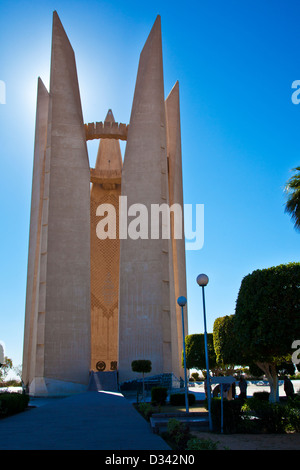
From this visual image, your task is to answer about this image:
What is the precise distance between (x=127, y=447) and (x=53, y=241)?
1940 cm

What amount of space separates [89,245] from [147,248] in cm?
340

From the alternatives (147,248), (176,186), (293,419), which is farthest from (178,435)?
(176,186)

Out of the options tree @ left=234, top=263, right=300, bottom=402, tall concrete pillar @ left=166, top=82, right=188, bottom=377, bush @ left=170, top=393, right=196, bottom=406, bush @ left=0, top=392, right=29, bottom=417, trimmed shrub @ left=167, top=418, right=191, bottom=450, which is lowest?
bush @ left=170, top=393, right=196, bottom=406

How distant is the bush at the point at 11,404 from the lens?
1061 centimetres

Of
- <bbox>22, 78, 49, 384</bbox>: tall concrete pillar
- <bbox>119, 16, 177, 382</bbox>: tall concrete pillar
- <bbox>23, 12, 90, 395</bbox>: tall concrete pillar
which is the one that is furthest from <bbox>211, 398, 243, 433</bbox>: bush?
<bbox>22, 78, 49, 384</bbox>: tall concrete pillar

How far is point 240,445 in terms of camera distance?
6523 millimetres

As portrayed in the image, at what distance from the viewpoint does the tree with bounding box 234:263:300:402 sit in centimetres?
964

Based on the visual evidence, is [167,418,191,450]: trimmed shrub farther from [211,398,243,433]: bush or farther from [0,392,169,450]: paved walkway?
[211,398,243,433]: bush

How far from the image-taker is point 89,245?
25250mm

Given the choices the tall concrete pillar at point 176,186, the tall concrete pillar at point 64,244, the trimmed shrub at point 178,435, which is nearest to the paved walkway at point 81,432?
the trimmed shrub at point 178,435

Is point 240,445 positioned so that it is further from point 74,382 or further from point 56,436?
point 74,382

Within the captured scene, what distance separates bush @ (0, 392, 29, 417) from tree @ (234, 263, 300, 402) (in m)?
5.98

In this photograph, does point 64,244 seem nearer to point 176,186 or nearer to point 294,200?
point 176,186
